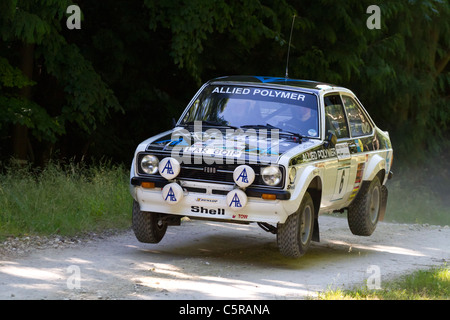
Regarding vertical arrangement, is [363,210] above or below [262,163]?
below

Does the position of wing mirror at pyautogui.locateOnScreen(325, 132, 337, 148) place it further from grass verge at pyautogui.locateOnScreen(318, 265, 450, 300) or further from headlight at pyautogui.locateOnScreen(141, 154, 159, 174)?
headlight at pyautogui.locateOnScreen(141, 154, 159, 174)

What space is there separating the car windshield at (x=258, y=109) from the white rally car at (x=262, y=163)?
12mm

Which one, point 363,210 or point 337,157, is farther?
point 363,210

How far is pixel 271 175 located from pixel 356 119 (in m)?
2.92

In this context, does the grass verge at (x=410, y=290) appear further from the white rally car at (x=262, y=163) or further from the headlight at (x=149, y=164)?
the headlight at (x=149, y=164)

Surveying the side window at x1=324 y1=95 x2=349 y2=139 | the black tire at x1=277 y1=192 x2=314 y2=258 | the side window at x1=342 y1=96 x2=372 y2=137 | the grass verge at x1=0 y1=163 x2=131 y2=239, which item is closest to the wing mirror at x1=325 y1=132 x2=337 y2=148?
the side window at x1=324 y1=95 x2=349 y2=139

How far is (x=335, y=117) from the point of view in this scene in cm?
991

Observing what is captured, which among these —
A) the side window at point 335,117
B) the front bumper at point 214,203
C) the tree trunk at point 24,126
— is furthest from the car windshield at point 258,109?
the tree trunk at point 24,126

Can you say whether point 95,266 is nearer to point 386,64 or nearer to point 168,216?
point 168,216

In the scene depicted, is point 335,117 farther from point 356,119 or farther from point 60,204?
point 60,204

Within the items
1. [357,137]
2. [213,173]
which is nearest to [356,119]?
[357,137]

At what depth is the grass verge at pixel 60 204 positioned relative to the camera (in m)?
9.84

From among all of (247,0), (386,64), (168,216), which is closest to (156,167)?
(168,216)

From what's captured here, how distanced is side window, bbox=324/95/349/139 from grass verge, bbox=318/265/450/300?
210 centimetres
